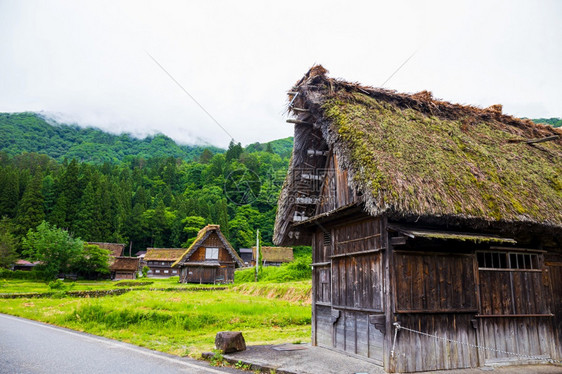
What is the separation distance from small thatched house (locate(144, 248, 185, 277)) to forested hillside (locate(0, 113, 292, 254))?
21.3 ft

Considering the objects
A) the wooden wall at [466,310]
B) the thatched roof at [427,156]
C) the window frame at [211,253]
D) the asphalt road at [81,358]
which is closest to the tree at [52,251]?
the window frame at [211,253]

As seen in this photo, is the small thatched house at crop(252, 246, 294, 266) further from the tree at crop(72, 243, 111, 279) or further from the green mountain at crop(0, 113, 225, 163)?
the green mountain at crop(0, 113, 225, 163)

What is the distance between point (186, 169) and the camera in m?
92.9

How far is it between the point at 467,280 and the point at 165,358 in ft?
23.1

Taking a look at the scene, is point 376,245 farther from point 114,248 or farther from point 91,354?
point 114,248

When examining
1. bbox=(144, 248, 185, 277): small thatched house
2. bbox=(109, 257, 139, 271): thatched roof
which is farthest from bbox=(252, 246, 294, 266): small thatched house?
bbox=(109, 257, 139, 271): thatched roof

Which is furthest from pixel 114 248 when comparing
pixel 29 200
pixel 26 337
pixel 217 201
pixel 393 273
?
pixel 393 273

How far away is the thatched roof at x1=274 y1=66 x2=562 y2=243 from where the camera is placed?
7.32 m

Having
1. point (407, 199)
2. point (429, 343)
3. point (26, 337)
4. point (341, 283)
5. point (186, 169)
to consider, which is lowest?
point (26, 337)

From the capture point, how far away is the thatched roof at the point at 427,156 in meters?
7.32

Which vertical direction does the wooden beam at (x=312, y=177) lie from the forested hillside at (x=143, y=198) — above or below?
below

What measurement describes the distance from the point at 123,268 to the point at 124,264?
0.57m

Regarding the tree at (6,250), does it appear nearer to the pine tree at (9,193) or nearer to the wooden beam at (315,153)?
the pine tree at (9,193)

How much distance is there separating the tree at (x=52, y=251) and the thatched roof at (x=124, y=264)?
10249 mm
